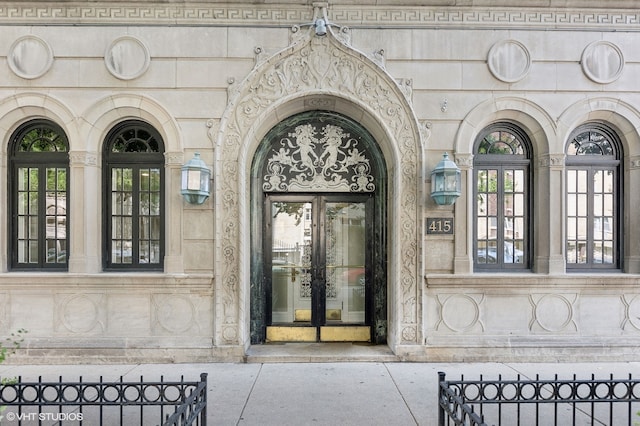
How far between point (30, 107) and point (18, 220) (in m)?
2.09

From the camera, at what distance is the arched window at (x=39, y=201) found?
7.64 m

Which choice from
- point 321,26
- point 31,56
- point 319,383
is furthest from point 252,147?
point 319,383

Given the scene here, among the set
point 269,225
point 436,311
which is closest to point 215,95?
point 269,225

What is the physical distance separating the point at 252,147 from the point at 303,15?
2.55 meters

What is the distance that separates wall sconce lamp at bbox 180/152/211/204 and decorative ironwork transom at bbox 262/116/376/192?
136cm

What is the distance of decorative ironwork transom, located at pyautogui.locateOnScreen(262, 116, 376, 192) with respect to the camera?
814 centimetres

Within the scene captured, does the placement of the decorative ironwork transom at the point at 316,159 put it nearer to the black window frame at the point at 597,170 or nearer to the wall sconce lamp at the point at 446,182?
the wall sconce lamp at the point at 446,182

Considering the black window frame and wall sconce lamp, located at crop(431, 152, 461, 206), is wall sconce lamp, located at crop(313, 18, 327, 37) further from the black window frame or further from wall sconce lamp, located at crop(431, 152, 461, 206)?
the black window frame

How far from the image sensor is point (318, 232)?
830cm

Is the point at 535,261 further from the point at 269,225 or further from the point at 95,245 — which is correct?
the point at 95,245

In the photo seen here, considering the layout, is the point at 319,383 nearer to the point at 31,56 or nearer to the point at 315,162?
the point at 315,162

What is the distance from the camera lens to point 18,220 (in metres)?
7.65

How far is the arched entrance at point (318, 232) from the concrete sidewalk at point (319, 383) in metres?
1.11
